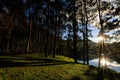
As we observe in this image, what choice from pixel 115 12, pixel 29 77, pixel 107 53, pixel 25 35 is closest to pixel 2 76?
pixel 29 77

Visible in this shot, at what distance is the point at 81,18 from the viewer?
5369 cm

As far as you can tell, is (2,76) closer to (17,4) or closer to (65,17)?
(17,4)

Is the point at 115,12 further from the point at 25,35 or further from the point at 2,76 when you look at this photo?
the point at 25,35

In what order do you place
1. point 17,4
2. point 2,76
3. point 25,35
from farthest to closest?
point 25,35, point 17,4, point 2,76

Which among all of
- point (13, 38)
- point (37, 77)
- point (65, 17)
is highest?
point (65, 17)

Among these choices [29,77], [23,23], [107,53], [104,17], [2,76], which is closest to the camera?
[2,76]

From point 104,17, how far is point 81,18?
13.2 m

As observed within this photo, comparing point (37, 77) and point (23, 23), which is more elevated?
point (23, 23)

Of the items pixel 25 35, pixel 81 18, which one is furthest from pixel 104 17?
pixel 25 35

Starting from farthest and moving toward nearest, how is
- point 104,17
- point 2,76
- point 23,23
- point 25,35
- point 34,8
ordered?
point 25,35 → point 23,23 → point 34,8 → point 104,17 → point 2,76

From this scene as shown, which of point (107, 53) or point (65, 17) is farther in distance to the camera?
point (65, 17)

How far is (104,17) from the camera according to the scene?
134ft

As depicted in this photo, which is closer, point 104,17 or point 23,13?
point 104,17

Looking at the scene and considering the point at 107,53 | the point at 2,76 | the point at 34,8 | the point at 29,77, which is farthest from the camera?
the point at 34,8
